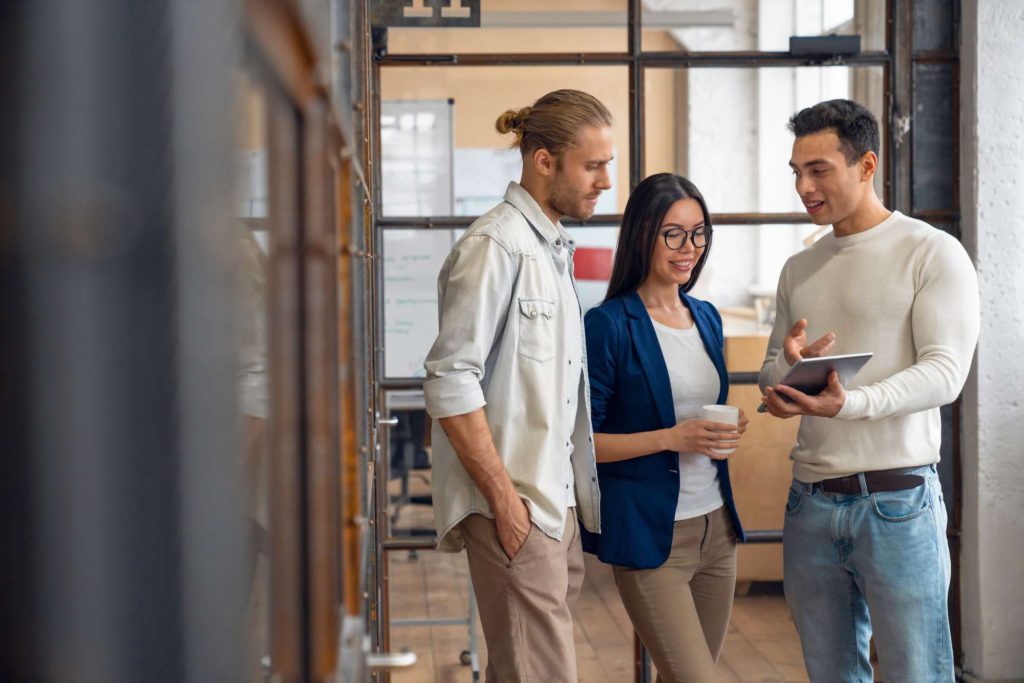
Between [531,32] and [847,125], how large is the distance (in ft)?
3.18

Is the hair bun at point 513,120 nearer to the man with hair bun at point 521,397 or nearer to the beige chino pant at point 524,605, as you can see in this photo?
the man with hair bun at point 521,397

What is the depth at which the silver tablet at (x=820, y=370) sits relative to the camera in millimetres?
1816

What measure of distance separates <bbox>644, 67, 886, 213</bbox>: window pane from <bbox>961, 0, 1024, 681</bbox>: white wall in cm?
24

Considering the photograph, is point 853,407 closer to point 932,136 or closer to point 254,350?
point 932,136

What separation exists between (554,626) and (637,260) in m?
0.75

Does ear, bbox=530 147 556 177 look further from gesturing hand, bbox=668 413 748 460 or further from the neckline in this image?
gesturing hand, bbox=668 413 748 460

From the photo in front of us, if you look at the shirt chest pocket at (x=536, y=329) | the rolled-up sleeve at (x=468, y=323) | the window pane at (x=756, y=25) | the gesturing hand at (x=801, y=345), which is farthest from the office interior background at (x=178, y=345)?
the window pane at (x=756, y=25)

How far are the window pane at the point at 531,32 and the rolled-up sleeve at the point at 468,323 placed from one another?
3.29ft

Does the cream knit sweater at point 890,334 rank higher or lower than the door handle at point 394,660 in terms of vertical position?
higher

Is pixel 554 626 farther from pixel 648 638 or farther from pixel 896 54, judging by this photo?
pixel 896 54

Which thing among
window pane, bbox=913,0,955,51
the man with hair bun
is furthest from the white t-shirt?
window pane, bbox=913,0,955,51

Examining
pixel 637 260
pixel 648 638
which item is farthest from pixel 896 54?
pixel 648 638

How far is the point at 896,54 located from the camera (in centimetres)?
277

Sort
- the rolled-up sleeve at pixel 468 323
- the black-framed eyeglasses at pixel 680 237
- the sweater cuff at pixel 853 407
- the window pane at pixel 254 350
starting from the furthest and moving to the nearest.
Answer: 1. the black-framed eyeglasses at pixel 680 237
2. the sweater cuff at pixel 853 407
3. the rolled-up sleeve at pixel 468 323
4. the window pane at pixel 254 350
